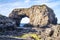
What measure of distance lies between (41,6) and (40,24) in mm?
17445

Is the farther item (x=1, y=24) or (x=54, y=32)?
(x=1, y=24)

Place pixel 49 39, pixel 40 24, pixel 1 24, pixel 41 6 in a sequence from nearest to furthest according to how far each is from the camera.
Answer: pixel 49 39 < pixel 1 24 < pixel 40 24 < pixel 41 6

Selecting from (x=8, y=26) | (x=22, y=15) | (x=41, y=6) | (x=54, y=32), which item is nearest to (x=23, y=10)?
(x=22, y=15)

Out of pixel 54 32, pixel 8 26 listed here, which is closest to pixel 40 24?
pixel 8 26

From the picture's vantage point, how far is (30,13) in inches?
7288

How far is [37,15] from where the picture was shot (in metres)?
180

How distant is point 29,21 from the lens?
617ft

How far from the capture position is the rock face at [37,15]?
561ft

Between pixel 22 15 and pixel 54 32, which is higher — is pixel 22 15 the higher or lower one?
the higher one

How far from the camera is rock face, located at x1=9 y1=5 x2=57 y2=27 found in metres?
171

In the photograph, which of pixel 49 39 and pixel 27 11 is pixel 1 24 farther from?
pixel 27 11

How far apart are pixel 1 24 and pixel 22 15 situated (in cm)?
11233

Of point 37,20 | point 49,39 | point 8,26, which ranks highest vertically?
point 37,20

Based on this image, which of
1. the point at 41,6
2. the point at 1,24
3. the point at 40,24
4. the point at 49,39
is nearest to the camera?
the point at 49,39
